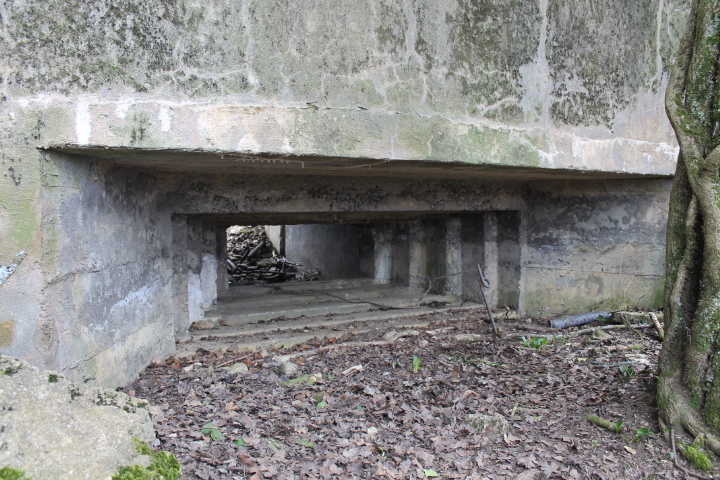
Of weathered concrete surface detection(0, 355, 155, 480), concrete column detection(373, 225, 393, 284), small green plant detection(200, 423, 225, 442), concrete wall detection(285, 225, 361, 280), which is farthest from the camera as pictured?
concrete wall detection(285, 225, 361, 280)

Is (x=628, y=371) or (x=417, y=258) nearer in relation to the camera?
(x=628, y=371)

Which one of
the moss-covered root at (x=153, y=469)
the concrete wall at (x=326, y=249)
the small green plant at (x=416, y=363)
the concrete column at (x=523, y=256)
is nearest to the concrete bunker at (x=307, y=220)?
the concrete column at (x=523, y=256)

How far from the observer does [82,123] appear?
2424 millimetres

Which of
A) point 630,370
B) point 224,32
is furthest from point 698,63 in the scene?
point 224,32

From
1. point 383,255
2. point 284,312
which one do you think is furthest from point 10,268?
point 383,255

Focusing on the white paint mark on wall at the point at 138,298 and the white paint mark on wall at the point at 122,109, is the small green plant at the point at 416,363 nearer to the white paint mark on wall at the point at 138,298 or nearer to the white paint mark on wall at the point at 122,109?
the white paint mark on wall at the point at 138,298

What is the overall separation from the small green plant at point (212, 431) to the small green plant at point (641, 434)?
6.54 ft

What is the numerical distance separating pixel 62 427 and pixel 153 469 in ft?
1.09

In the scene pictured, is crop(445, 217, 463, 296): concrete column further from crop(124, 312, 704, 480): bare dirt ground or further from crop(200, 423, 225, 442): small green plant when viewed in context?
crop(200, 423, 225, 442): small green plant

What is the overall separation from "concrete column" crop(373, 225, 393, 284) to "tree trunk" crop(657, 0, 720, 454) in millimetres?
4238

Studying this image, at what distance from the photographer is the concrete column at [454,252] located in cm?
573

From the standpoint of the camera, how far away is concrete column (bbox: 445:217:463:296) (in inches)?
225

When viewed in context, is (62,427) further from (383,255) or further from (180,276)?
(383,255)

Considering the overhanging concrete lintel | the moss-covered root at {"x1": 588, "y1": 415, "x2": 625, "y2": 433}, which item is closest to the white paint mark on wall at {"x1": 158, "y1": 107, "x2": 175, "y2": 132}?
the overhanging concrete lintel
